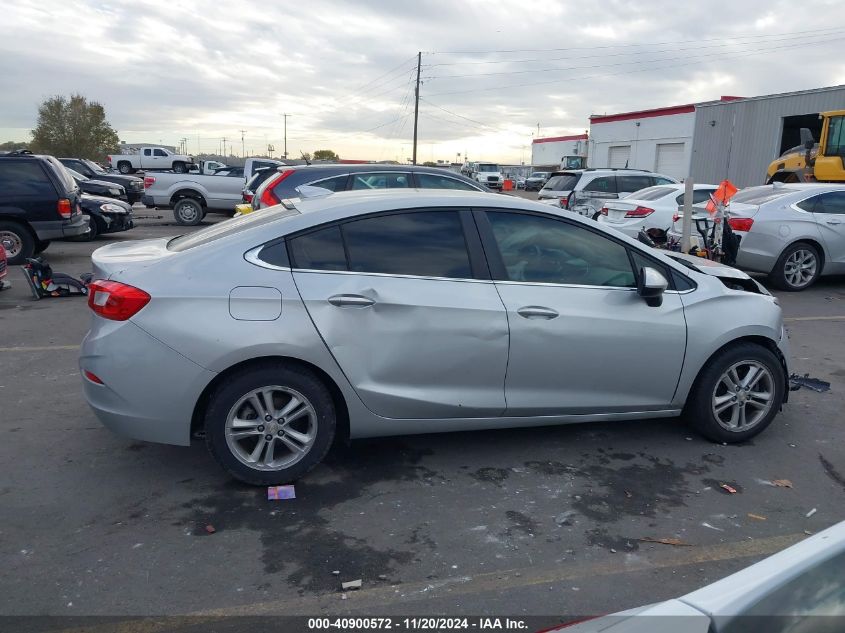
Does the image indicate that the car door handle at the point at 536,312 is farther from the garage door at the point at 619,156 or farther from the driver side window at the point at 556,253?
the garage door at the point at 619,156

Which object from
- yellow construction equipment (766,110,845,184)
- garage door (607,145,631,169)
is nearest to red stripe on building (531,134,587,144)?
garage door (607,145,631,169)

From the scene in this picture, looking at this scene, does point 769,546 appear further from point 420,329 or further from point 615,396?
point 420,329

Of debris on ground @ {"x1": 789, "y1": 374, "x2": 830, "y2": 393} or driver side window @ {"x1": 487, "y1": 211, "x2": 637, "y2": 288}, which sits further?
debris on ground @ {"x1": 789, "y1": 374, "x2": 830, "y2": 393}

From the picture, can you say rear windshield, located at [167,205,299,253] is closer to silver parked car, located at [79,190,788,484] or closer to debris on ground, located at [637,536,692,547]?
→ silver parked car, located at [79,190,788,484]

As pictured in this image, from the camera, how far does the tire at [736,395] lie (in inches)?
185

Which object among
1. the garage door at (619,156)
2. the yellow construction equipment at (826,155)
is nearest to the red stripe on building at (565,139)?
the garage door at (619,156)

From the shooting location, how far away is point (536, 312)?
13.9 ft

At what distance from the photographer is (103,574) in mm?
3250

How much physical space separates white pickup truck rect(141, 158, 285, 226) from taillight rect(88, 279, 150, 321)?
54.8ft

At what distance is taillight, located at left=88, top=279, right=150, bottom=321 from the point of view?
12.6ft

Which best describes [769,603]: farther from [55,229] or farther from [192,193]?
[192,193]

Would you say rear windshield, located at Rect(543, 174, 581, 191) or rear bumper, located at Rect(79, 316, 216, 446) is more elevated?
rear windshield, located at Rect(543, 174, 581, 191)

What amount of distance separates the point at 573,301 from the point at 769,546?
1.67 meters

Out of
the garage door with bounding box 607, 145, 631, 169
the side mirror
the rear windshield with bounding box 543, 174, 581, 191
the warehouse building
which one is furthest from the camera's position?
the garage door with bounding box 607, 145, 631, 169
